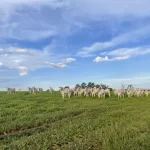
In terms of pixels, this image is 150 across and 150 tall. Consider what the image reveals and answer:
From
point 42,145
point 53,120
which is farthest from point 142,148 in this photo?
point 53,120

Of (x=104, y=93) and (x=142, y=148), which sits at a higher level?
(x=104, y=93)

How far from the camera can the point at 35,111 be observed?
25.4m

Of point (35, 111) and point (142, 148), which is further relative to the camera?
point (35, 111)

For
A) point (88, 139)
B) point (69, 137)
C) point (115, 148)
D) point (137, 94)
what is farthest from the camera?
point (137, 94)

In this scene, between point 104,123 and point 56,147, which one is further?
point 104,123

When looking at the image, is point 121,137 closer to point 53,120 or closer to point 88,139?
point 88,139

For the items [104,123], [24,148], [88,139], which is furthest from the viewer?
[104,123]

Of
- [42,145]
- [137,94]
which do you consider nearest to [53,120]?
[42,145]

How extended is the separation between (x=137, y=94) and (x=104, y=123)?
3719 cm

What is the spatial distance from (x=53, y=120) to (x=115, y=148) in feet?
34.6

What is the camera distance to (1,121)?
20562mm

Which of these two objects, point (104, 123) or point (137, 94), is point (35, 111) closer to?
point (104, 123)

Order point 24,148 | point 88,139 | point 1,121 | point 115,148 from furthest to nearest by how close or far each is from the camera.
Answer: point 1,121 → point 88,139 → point 24,148 → point 115,148

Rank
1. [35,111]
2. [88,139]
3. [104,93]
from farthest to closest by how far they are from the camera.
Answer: [104,93] < [35,111] < [88,139]
